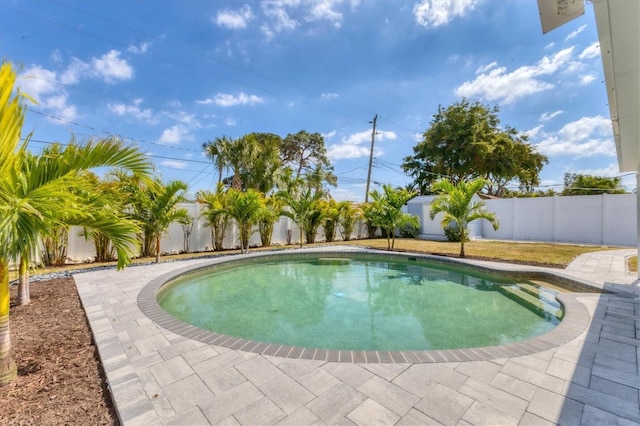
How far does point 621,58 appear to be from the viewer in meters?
2.93

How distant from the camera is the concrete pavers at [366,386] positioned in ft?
6.66

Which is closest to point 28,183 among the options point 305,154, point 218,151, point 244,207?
point 244,207

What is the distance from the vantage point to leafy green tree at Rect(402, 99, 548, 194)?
849 inches

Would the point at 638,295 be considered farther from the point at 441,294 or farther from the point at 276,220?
the point at 276,220

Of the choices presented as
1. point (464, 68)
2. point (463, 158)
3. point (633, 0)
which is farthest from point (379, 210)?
point (463, 158)

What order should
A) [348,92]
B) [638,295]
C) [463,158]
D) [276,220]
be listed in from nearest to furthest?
[638,295] < [276,220] < [348,92] < [463,158]

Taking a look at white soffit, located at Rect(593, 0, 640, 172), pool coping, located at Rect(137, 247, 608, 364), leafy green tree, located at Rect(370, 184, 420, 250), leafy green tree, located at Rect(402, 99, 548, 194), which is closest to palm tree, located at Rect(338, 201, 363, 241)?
leafy green tree, located at Rect(370, 184, 420, 250)

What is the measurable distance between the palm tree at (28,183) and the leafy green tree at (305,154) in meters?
23.3

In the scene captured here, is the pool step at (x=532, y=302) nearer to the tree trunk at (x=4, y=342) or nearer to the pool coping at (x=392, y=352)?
the pool coping at (x=392, y=352)

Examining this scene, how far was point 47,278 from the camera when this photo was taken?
659cm

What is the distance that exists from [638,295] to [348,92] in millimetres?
13871

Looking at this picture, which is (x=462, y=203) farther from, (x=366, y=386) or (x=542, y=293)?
(x=366, y=386)

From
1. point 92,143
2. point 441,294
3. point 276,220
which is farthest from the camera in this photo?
point 276,220

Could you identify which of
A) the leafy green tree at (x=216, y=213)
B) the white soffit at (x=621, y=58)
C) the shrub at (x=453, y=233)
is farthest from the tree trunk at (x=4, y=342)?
the shrub at (x=453, y=233)
